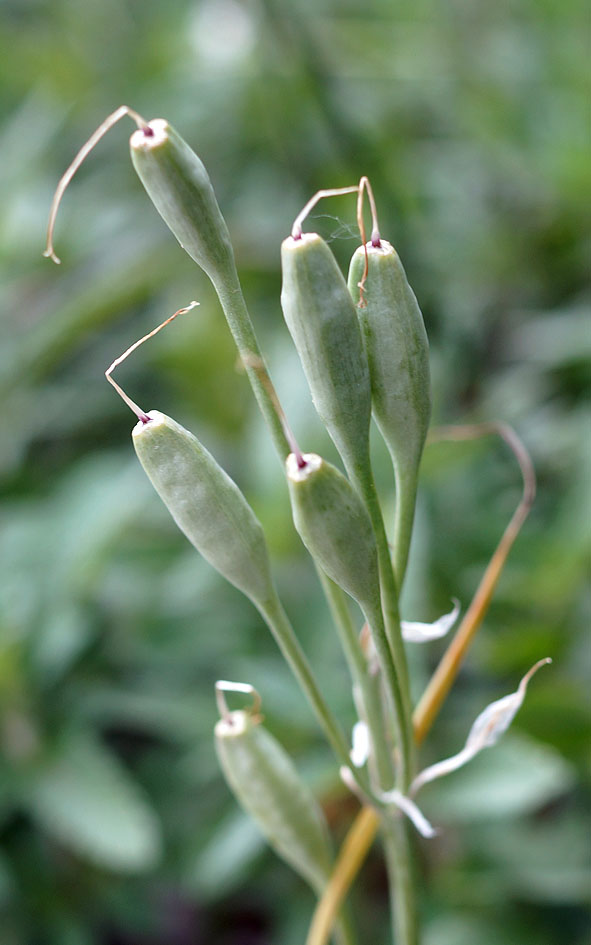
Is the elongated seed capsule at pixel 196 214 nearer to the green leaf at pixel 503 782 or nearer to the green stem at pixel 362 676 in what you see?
the green stem at pixel 362 676

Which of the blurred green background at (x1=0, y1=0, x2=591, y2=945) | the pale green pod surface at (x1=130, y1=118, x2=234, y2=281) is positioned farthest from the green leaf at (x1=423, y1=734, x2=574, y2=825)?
the pale green pod surface at (x1=130, y1=118, x2=234, y2=281)

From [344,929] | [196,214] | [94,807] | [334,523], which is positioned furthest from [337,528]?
[94,807]

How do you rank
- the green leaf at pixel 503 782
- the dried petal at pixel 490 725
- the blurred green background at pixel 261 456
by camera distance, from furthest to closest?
the blurred green background at pixel 261 456 → the green leaf at pixel 503 782 → the dried petal at pixel 490 725

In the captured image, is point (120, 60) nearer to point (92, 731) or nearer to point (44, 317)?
point (44, 317)

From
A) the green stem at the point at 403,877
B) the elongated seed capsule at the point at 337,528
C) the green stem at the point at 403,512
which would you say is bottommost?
the green stem at the point at 403,877

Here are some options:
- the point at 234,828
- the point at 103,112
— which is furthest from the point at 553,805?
the point at 103,112

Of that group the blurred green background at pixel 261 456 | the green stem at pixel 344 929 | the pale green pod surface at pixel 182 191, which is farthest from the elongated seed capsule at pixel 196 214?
the blurred green background at pixel 261 456

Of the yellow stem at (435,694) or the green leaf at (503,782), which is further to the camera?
the green leaf at (503,782)

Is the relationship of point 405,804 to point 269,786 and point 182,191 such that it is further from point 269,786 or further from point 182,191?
point 182,191
